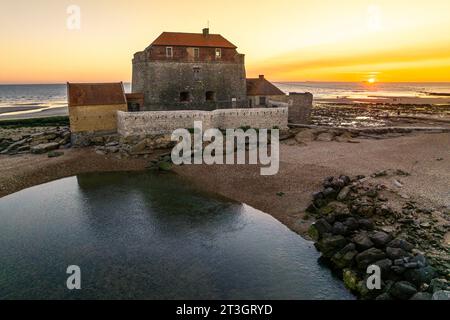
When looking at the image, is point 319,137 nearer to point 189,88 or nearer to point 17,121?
point 189,88

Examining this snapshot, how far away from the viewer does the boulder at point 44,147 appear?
29.3 metres

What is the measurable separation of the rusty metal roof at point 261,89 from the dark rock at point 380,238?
24.9 metres

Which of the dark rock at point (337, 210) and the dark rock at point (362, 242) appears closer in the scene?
the dark rock at point (362, 242)

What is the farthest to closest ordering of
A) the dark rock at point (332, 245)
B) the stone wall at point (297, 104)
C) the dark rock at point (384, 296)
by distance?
the stone wall at point (297, 104), the dark rock at point (332, 245), the dark rock at point (384, 296)

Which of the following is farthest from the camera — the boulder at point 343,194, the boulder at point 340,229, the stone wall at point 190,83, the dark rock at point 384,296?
the stone wall at point 190,83

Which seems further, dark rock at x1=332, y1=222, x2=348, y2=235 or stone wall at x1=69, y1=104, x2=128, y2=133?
stone wall at x1=69, y1=104, x2=128, y2=133

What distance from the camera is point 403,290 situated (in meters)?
10.4

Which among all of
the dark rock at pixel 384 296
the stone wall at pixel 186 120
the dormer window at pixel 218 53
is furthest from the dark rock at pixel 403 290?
the dormer window at pixel 218 53

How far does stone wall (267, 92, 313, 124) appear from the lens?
3516 cm

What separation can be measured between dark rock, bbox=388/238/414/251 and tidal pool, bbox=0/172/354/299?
2.77 meters

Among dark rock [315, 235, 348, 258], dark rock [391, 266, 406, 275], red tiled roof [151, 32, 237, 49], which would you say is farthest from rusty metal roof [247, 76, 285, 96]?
dark rock [391, 266, 406, 275]

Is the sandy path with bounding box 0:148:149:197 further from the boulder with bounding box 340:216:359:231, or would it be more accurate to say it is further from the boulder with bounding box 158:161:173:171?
the boulder with bounding box 340:216:359:231

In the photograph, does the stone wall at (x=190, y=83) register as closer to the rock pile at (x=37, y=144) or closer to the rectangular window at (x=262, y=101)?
the rectangular window at (x=262, y=101)
